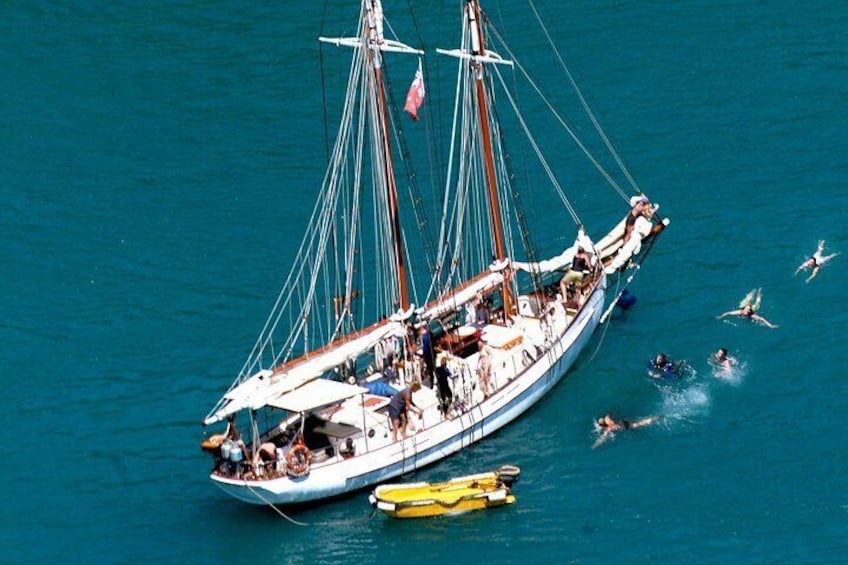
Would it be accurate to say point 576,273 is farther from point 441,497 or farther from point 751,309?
point 441,497

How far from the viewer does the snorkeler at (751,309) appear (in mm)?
A: 103562

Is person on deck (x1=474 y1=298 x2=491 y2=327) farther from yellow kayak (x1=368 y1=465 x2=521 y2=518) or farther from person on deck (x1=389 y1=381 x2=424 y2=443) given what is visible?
yellow kayak (x1=368 y1=465 x2=521 y2=518)

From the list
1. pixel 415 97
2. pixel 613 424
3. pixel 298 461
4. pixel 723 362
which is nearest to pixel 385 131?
pixel 415 97

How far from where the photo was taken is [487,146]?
102 m

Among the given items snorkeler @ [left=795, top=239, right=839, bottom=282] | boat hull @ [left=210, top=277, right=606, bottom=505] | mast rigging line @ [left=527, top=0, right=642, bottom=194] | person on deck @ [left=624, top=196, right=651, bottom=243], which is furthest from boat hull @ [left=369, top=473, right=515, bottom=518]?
mast rigging line @ [left=527, top=0, right=642, bottom=194]

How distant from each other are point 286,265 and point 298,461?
24254 mm

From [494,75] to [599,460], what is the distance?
141 feet

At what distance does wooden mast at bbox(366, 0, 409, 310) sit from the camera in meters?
94.2

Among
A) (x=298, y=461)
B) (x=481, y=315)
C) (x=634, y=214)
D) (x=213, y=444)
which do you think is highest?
(x=634, y=214)

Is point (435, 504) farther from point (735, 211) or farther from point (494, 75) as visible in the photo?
point (494, 75)

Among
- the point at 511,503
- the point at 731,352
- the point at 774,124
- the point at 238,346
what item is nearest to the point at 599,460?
the point at 511,503

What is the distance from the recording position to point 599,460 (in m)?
92.3

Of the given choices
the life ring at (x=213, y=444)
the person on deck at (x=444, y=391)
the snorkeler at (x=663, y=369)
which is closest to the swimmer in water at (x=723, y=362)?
the snorkeler at (x=663, y=369)

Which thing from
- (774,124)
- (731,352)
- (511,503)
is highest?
(774,124)
